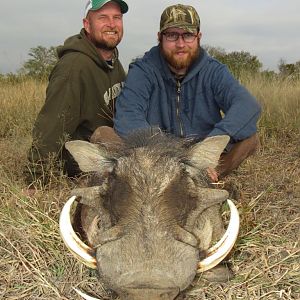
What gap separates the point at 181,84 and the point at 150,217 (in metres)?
2.32

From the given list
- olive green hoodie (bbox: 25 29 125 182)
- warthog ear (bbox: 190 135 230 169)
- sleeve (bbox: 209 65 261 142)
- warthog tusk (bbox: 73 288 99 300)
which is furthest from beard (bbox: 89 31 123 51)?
warthog tusk (bbox: 73 288 99 300)

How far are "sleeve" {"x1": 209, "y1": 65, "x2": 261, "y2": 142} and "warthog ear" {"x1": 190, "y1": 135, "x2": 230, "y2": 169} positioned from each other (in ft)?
2.07

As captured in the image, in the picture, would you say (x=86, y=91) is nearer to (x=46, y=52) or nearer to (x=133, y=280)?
(x=133, y=280)

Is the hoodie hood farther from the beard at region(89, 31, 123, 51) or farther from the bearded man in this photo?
the bearded man

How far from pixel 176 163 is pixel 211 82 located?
188cm

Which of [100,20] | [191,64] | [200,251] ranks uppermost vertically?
[100,20]

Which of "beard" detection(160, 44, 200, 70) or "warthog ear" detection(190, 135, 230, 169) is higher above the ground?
"beard" detection(160, 44, 200, 70)

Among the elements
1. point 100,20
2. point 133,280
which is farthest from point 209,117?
point 133,280

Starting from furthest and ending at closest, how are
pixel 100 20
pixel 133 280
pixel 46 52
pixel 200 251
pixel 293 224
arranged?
1. pixel 46 52
2. pixel 100 20
3. pixel 293 224
4. pixel 200 251
5. pixel 133 280

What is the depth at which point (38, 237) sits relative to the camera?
328cm

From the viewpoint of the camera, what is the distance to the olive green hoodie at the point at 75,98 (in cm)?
464

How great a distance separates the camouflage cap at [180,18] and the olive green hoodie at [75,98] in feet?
2.85

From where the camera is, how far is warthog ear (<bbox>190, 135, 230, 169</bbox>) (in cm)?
292

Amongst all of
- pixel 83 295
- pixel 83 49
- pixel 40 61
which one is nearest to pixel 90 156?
pixel 83 295
